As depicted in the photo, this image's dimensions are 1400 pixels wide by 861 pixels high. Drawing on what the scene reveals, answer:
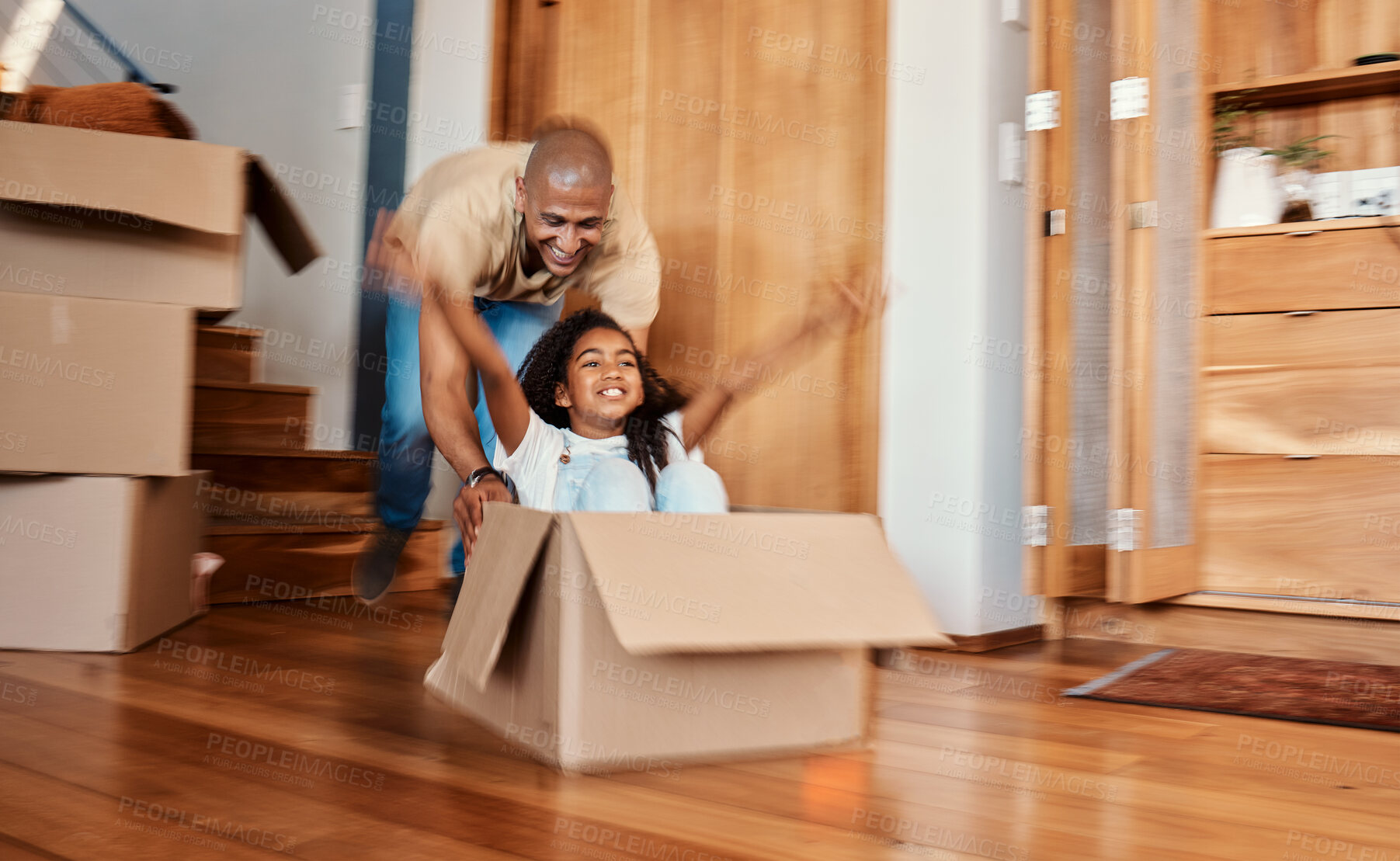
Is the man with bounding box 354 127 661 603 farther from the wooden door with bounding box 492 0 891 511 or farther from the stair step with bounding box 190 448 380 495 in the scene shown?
the stair step with bounding box 190 448 380 495

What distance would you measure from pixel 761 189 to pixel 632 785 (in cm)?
150

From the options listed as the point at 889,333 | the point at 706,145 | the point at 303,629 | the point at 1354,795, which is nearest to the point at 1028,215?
the point at 889,333

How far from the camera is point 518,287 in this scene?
2.02 m

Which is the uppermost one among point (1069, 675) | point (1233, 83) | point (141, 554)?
point (1233, 83)

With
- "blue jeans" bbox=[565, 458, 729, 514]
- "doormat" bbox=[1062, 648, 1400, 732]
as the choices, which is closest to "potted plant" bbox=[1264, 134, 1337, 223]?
"doormat" bbox=[1062, 648, 1400, 732]

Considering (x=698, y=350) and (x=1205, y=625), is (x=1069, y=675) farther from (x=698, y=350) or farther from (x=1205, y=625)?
(x=698, y=350)

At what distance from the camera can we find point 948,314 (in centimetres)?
204

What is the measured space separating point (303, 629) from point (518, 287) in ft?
2.44

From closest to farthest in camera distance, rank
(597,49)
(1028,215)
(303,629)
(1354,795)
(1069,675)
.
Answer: (1354,795) → (1069,675) → (303,629) → (1028,215) → (597,49)

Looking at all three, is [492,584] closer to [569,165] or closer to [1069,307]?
[569,165]

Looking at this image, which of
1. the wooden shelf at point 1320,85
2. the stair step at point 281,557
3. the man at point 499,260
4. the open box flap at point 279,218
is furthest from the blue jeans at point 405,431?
the wooden shelf at point 1320,85

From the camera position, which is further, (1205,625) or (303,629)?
(1205,625)

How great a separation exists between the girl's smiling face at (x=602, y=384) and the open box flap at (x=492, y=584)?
1.37ft

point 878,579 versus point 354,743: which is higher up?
point 878,579
